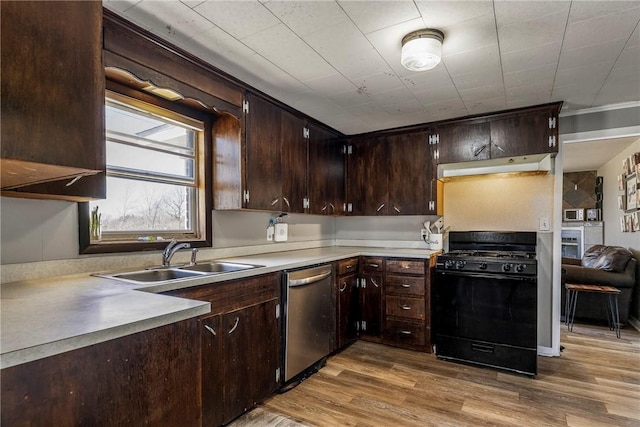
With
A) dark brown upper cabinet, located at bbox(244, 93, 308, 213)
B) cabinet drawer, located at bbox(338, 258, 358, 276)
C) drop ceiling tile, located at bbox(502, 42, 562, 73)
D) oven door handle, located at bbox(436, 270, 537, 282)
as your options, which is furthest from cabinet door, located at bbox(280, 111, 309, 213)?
drop ceiling tile, located at bbox(502, 42, 562, 73)

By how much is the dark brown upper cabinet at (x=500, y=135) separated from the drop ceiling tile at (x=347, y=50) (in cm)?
141

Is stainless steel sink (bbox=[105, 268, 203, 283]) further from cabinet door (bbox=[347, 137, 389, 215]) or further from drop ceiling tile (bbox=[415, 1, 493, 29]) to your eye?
cabinet door (bbox=[347, 137, 389, 215])

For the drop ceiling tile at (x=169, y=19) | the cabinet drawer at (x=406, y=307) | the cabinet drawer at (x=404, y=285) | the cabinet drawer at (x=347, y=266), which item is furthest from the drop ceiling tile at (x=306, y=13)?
the cabinet drawer at (x=406, y=307)

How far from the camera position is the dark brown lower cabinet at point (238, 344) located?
1.81 meters

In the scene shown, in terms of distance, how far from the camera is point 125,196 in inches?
86.5

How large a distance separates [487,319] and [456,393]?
72 cm

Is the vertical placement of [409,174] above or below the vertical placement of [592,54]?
below

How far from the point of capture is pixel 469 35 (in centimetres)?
189

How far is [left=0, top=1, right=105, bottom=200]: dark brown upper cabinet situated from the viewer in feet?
2.66

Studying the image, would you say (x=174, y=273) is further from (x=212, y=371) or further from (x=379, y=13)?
(x=379, y=13)

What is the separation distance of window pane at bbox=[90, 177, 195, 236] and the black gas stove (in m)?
2.21

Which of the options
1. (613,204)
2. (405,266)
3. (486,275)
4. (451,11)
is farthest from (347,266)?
(613,204)

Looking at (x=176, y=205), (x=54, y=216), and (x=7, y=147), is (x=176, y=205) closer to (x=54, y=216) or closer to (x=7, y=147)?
(x=54, y=216)

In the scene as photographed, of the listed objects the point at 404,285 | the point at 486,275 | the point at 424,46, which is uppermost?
the point at 424,46
